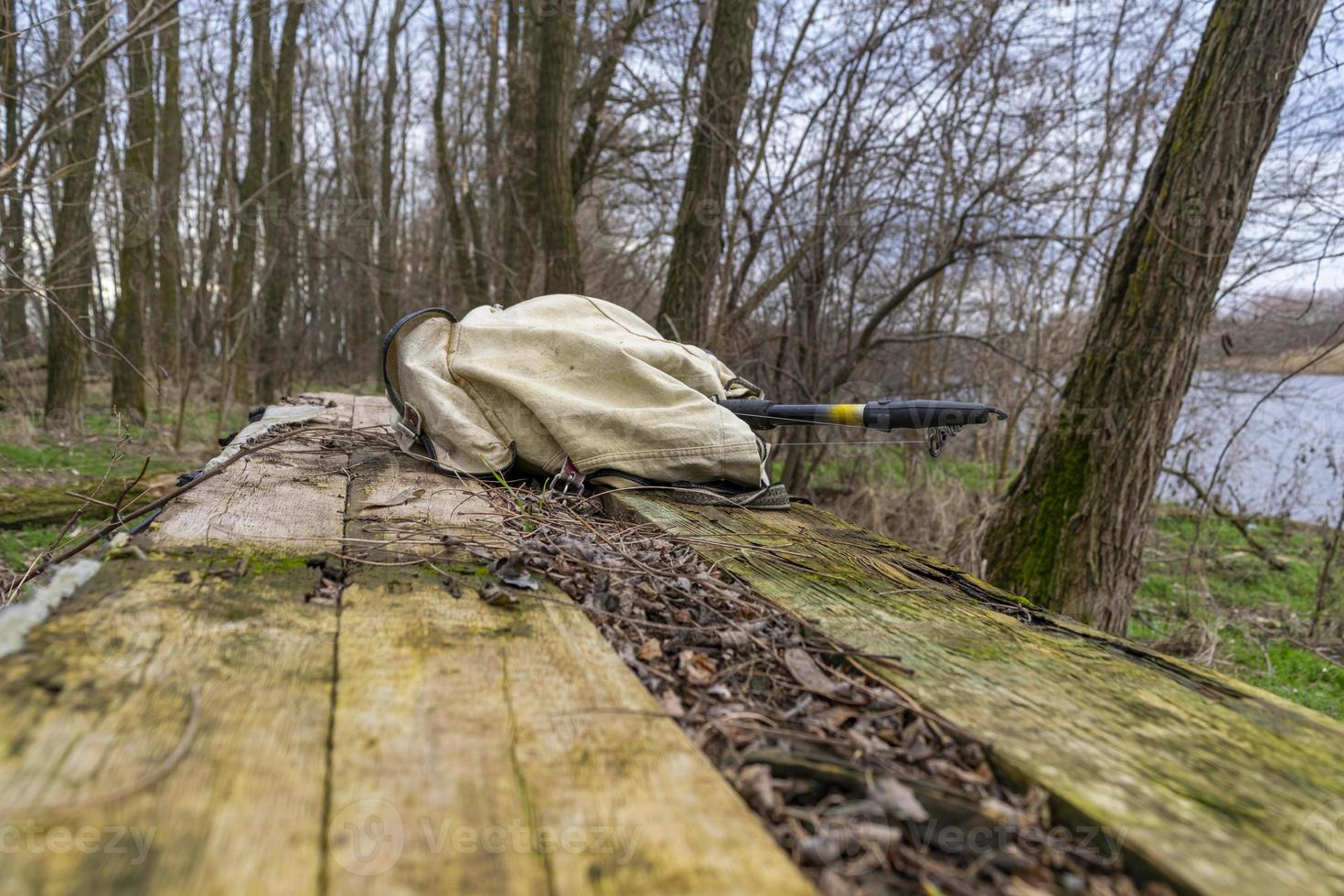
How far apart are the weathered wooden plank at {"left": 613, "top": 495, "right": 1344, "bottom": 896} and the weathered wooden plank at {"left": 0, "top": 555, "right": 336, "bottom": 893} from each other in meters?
0.87

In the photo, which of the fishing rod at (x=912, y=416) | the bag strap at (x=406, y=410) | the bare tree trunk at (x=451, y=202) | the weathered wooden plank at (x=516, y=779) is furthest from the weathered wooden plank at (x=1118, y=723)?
the bare tree trunk at (x=451, y=202)

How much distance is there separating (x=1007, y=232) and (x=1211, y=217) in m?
3.10

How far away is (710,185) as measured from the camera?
6.11 meters

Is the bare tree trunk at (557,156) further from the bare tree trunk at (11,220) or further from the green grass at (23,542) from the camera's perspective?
the green grass at (23,542)

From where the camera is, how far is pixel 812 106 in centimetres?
677

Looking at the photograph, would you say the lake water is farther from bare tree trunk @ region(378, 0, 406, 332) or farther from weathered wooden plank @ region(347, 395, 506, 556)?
bare tree trunk @ region(378, 0, 406, 332)

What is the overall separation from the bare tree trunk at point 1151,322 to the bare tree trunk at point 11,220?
14.1 ft

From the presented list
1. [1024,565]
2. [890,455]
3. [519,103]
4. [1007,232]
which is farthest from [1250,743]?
[519,103]

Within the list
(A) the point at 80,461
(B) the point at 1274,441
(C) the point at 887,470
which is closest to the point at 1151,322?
(C) the point at 887,470

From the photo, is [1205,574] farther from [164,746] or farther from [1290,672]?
[164,746]

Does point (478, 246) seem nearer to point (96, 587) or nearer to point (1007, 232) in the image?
point (1007, 232)

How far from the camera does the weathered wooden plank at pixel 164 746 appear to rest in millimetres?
680

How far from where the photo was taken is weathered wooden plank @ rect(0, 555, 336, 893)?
68 cm

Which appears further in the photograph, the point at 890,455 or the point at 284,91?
the point at 284,91
